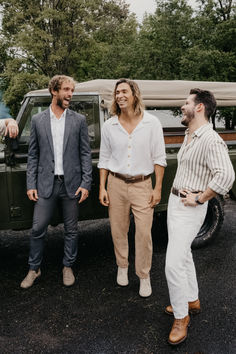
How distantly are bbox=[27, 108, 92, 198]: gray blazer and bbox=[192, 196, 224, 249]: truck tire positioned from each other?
186 centimetres

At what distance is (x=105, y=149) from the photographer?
319cm

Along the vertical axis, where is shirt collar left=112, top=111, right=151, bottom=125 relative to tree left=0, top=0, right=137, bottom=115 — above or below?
below

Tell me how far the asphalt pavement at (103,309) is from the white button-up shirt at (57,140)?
1.29 metres

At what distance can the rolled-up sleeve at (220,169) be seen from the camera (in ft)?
7.30

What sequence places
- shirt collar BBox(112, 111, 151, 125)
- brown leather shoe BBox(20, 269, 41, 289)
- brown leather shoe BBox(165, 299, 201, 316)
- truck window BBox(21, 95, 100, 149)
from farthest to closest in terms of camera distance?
truck window BBox(21, 95, 100, 149), brown leather shoe BBox(20, 269, 41, 289), shirt collar BBox(112, 111, 151, 125), brown leather shoe BBox(165, 299, 201, 316)

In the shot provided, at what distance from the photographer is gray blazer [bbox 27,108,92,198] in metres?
3.17

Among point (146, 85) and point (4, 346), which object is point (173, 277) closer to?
point (4, 346)

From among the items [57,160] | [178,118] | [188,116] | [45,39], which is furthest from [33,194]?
[45,39]

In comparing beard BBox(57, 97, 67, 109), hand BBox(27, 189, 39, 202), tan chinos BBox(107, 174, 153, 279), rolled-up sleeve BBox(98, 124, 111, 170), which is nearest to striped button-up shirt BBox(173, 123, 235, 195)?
tan chinos BBox(107, 174, 153, 279)

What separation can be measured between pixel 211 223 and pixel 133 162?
6.20 feet

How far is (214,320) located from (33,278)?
1862 mm

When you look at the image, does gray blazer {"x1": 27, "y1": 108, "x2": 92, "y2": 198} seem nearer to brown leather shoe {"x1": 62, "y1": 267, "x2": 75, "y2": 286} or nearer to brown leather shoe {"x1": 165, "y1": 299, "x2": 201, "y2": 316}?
brown leather shoe {"x1": 62, "y1": 267, "x2": 75, "y2": 286}

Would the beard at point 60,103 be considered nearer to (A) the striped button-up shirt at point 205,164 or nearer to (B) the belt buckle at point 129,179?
(B) the belt buckle at point 129,179

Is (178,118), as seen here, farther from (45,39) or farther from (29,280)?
(45,39)
